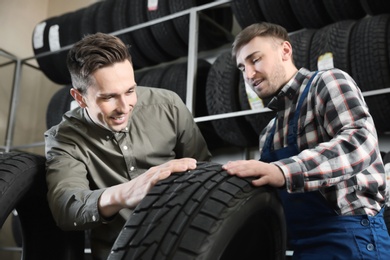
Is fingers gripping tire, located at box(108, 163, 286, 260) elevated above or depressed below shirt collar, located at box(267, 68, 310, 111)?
below

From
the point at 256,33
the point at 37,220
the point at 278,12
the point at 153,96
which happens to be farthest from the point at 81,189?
the point at 278,12

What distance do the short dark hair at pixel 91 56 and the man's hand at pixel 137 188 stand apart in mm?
471

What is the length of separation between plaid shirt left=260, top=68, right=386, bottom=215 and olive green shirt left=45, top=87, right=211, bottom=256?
0.36 m

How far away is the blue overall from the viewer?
3.98 ft

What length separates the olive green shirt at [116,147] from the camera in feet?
4.45

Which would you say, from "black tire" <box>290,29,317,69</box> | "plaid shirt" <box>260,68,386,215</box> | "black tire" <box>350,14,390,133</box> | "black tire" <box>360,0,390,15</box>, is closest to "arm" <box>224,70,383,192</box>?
"plaid shirt" <box>260,68,386,215</box>

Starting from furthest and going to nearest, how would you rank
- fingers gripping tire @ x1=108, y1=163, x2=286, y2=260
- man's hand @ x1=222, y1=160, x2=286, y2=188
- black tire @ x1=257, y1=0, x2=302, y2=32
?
black tire @ x1=257, y1=0, x2=302, y2=32 < man's hand @ x1=222, y1=160, x2=286, y2=188 < fingers gripping tire @ x1=108, y1=163, x2=286, y2=260

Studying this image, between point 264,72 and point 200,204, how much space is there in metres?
0.72

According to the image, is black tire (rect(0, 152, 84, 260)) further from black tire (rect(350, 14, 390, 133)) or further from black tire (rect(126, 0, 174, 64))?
black tire (rect(126, 0, 174, 64))

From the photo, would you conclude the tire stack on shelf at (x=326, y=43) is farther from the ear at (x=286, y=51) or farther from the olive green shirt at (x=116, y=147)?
the olive green shirt at (x=116, y=147)

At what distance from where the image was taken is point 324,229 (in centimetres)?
127

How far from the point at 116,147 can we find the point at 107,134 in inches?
2.1

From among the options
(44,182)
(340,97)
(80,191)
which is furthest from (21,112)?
(340,97)

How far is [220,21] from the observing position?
3.34 meters
